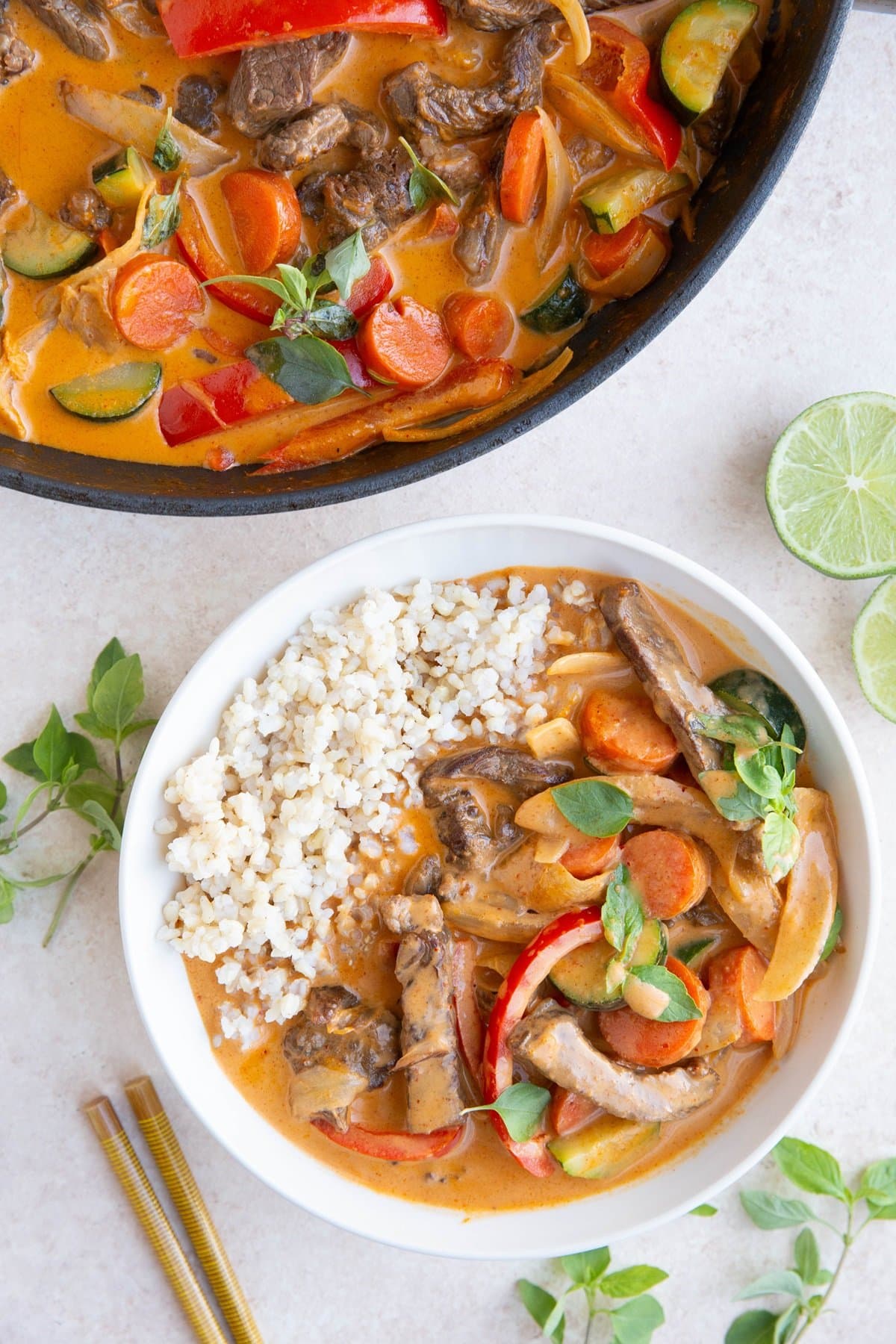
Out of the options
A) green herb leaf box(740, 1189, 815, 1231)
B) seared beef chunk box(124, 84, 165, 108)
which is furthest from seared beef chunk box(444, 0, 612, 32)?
green herb leaf box(740, 1189, 815, 1231)

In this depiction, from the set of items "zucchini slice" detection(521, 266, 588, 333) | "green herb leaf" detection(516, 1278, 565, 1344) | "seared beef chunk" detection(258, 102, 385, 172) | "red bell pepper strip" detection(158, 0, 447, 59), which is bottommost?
"green herb leaf" detection(516, 1278, 565, 1344)

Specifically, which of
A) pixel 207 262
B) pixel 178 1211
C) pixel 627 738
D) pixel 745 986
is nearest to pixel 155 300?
pixel 207 262

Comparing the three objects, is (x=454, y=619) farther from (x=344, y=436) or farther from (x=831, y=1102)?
(x=831, y=1102)

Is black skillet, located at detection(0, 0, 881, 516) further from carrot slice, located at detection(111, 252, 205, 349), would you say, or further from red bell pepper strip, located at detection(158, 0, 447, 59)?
red bell pepper strip, located at detection(158, 0, 447, 59)

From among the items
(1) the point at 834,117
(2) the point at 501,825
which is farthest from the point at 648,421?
(2) the point at 501,825

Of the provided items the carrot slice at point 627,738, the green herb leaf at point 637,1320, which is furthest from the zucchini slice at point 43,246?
the green herb leaf at point 637,1320

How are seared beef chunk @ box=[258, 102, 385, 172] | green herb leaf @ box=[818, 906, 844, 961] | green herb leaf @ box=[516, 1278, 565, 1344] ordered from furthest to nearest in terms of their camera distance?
green herb leaf @ box=[516, 1278, 565, 1344] < green herb leaf @ box=[818, 906, 844, 961] < seared beef chunk @ box=[258, 102, 385, 172]

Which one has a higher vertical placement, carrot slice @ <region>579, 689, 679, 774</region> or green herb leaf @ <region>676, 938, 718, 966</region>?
carrot slice @ <region>579, 689, 679, 774</region>
